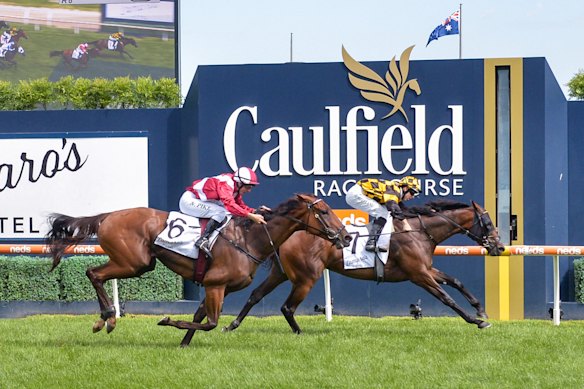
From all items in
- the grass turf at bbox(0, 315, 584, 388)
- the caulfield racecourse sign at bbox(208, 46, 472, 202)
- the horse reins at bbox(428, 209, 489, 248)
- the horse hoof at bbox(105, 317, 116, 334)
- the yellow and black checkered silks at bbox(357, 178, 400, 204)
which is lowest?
the grass turf at bbox(0, 315, 584, 388)

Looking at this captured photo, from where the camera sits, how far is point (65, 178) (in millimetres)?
16188

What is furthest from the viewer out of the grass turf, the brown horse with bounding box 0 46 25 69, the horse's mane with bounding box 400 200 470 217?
the brown horse with bounding box 0 46 25 69

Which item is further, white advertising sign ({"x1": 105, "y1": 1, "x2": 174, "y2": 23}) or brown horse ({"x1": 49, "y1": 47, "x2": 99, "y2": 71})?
brown horse ({"x1": 49, "y1": 47, "x2": 99, "y2": 71})

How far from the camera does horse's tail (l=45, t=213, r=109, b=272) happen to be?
11156 millimetres

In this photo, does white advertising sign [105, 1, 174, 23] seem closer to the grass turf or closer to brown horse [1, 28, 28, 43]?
brown horse [1, 28, 28, 43]

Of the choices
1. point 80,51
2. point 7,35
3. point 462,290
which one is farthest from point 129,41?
point 462,290

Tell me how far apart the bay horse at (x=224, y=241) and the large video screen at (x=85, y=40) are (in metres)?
14.8

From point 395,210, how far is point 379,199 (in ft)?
1.08

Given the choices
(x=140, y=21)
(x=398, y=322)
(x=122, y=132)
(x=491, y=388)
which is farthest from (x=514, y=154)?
(x=140, y=21)

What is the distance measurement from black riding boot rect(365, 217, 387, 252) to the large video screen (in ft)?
45.7

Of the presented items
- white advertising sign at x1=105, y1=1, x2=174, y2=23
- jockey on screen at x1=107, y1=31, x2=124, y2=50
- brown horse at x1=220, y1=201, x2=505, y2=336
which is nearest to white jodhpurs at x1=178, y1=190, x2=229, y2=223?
brown horse at x1=220, y1=201, x2=505, y2=336

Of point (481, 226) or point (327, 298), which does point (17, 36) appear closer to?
point (327, 298)

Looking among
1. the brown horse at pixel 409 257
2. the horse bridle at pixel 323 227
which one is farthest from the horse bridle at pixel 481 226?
the horse bridle at pixel 323 227

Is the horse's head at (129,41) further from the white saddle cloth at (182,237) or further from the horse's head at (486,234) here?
the white saddle cloth at (182,237)
